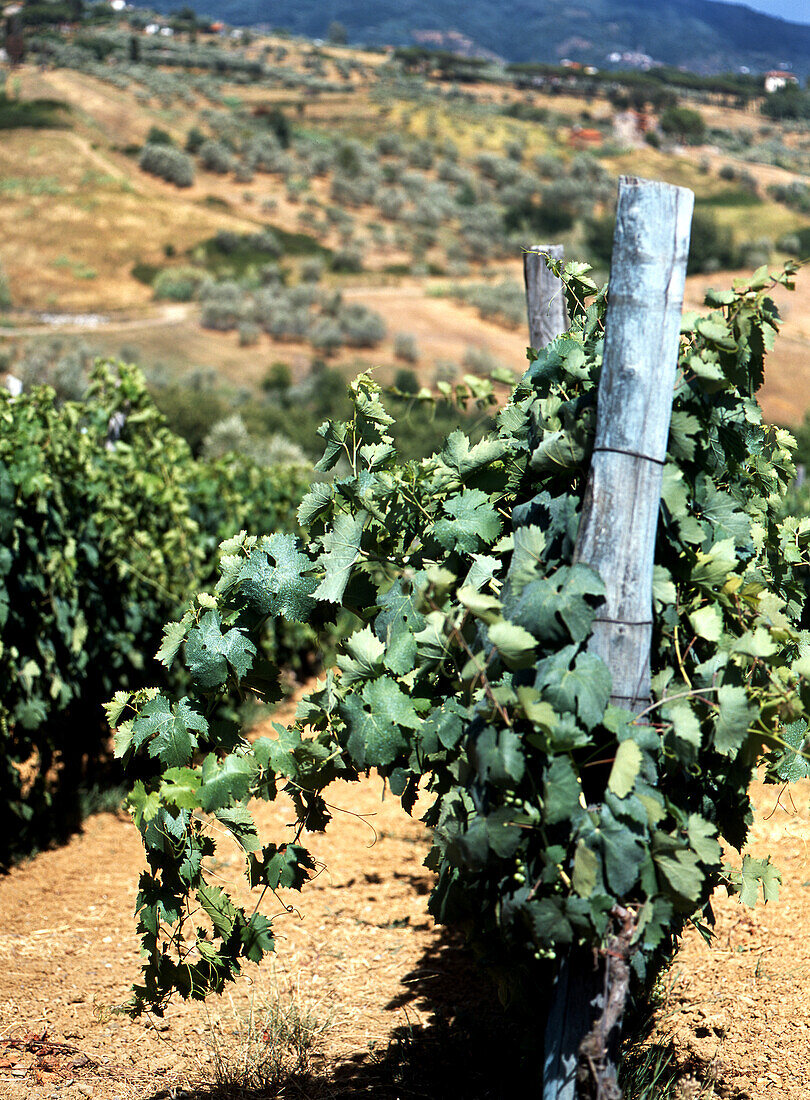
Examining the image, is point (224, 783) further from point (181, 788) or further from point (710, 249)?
point (710, 249)

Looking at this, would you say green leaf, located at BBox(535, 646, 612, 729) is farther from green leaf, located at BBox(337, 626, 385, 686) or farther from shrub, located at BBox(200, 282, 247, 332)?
shrub, located at BBox(200, 282, 247, 332)

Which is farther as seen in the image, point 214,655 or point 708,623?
point 214,655

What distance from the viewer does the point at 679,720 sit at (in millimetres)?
1620

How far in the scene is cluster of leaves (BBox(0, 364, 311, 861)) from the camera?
4.02 metres

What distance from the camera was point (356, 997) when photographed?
2.96 metres

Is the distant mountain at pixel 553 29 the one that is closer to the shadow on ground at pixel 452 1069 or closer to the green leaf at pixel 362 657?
the shadow on ground at pixel 452 1069

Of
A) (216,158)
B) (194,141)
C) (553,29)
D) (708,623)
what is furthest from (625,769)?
(553,29)

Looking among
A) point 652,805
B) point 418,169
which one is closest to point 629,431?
point 652,805

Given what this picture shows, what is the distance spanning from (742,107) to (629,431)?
81.8 m

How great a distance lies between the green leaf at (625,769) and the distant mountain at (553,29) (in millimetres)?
153908

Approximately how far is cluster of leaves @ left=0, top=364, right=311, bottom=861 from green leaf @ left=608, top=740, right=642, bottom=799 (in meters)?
3.04

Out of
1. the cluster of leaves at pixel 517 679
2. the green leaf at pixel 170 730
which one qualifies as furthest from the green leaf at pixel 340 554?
the green leaf at pixel 170 730

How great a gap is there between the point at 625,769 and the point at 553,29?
657 ft

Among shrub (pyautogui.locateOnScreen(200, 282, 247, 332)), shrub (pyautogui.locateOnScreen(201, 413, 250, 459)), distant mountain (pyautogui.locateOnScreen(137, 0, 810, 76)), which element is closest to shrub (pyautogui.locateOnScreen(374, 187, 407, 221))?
shrub (pyautogui.locateOnScreen(200, 282, 247, 332))
